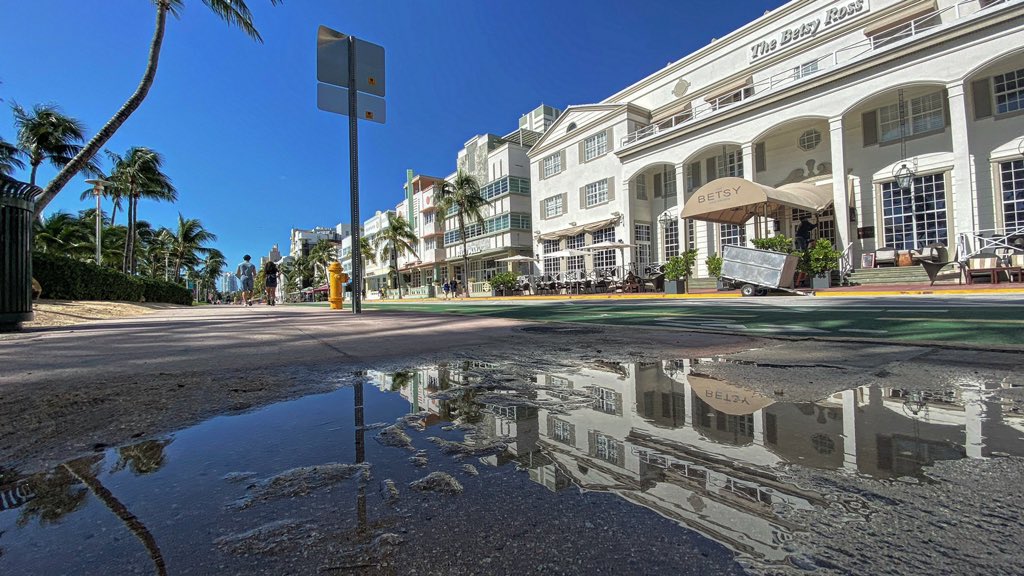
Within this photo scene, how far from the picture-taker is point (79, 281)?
1369 cm

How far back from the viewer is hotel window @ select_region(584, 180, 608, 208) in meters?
26.0

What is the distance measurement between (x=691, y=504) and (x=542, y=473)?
41 centimetres

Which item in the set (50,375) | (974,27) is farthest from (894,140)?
(50,375)

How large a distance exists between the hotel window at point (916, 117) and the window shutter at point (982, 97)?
78 centimetres

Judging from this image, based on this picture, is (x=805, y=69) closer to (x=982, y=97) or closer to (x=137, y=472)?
(x=982, y=97)

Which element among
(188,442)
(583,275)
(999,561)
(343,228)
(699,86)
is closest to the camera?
(999,561)

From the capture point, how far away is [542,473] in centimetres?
129

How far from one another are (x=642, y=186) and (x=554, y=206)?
22.2ft

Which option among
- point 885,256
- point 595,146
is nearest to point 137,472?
point 885,256

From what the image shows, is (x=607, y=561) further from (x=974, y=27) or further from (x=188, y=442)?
(x=974, y=27)

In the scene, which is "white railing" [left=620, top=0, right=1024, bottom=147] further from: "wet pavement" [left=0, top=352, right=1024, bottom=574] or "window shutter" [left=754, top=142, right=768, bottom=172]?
"wet pavement" [left=0, top=352, right=1024, bottom=574]

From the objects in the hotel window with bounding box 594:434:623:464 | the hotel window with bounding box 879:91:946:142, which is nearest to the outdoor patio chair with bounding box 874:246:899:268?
the hotel window with bounding box 879:91:946:142

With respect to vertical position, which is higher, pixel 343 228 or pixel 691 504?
pixel 343 228

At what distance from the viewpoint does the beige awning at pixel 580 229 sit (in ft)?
82.1
